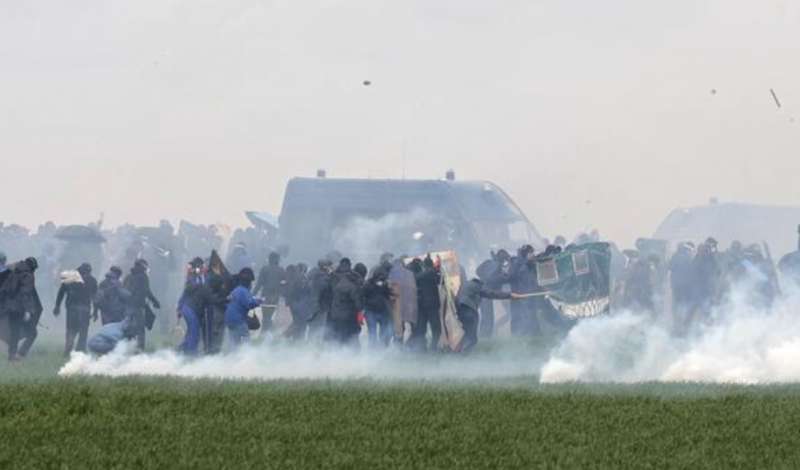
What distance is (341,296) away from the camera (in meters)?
28.5

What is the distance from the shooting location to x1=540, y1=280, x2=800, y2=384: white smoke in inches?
993

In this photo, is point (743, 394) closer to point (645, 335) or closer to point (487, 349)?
point (645, 335)

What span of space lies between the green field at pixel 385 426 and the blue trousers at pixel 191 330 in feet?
19.8

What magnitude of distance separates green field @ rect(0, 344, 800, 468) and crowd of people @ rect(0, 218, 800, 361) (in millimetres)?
6406

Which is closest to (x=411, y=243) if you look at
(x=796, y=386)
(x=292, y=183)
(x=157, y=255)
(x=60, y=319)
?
(x=292, y=183)

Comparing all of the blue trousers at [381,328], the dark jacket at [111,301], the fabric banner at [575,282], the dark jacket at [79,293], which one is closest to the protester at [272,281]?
the dark jacket at [111,301]

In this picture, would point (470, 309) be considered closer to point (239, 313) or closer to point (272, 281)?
point (272, 281)

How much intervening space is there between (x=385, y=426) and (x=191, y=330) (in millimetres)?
10844

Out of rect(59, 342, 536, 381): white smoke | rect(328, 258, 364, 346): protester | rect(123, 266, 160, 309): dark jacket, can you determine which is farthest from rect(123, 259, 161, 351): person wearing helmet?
rect(328, 258, 364, 346): protester

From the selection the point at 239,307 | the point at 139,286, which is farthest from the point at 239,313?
the point at 139,286

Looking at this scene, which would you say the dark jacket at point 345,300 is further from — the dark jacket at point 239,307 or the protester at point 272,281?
the protester at point 272,281

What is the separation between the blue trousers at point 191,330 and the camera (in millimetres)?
28359

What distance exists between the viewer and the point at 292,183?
3894 centimetres

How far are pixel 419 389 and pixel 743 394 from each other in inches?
148
